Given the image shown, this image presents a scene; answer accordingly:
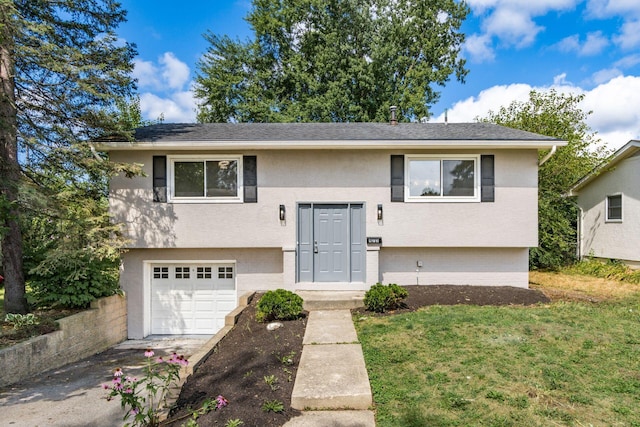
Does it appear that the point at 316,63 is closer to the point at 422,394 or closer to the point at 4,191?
the point at 4,191

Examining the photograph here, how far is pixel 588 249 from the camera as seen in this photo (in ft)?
42.7

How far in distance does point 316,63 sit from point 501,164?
44.3 feet

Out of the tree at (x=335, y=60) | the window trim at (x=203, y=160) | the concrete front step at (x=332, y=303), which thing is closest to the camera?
the concrete front step at (x=332, y=303)

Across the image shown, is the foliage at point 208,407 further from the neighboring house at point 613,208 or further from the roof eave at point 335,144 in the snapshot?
the neighboring house at point 613,208

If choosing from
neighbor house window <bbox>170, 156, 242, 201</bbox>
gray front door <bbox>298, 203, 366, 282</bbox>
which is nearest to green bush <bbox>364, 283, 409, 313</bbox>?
gray front door <bbox>298, 203, 366, 282</bbox>

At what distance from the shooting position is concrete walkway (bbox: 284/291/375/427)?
3.27 meters

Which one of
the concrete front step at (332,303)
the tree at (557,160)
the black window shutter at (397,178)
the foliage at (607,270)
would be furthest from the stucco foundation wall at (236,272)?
the foliage at (607,270)

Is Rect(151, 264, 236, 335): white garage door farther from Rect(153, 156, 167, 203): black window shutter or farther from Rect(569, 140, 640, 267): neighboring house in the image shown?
Rect(569, 140, 640, 267): neighboring house

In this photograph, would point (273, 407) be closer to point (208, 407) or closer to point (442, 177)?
point (208, 407)

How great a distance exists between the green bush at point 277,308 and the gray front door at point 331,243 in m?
1.84

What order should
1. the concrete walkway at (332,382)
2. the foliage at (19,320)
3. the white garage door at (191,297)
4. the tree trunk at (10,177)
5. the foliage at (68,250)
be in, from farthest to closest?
the white garage door at (191,297), the foliage at (68,250), the tree trunk at (10,177), the foliage at (19,320), the concrete walkway at (332,382)

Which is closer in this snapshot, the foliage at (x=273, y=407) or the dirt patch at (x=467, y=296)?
the foliage at (x=273, y=407)

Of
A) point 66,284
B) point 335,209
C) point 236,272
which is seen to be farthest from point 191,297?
point 335,209

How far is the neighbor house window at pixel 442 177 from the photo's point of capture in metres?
8.32
